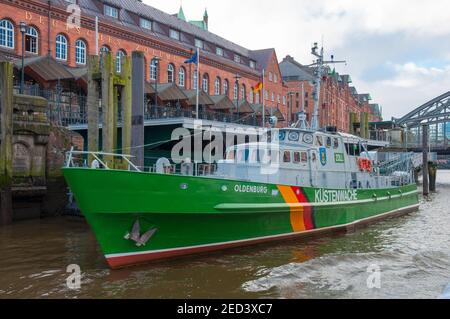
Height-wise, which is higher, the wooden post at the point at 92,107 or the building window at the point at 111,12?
the building window at the point at 111,12

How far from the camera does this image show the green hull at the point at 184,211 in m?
9.71

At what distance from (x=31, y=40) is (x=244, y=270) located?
27.2m

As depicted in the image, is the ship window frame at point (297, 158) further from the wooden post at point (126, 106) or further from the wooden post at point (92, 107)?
the wooden post at point (92, 107)

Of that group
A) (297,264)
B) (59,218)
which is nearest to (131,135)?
(59,218)

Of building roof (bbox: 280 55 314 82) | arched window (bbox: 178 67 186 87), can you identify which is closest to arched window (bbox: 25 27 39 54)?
arched window (bbox: 178 67 186 87)

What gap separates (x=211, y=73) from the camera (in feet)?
160

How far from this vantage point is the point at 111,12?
39.2 metres

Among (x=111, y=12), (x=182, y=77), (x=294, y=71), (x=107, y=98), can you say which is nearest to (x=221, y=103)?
(x=182, y=77)

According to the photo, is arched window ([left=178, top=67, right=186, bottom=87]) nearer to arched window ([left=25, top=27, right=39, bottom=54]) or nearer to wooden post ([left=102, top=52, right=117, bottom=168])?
arched window ([left=25, top=27, right=39, bottom=54])

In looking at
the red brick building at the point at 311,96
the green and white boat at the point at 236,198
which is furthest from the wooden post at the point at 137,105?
the red brick building at the point at 311,96

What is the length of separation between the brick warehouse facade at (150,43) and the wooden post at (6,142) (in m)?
15.2

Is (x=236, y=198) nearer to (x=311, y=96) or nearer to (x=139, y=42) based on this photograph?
(x=139, y=42)
